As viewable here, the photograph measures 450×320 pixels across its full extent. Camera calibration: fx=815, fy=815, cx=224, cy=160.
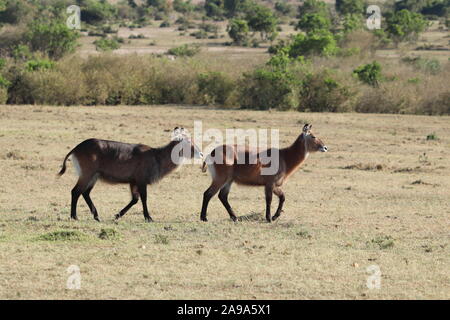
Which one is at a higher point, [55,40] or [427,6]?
[427,6]

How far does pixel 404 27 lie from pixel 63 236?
46496 millimetres

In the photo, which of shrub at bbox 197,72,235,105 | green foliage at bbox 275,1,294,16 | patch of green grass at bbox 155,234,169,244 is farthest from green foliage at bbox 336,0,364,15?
patch of green grass at bbox 155,234,169,244

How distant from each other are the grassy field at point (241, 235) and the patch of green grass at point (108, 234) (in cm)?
2

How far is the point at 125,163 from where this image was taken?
1140 centimetres

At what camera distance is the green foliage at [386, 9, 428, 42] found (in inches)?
2060

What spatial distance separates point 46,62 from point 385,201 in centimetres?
1924

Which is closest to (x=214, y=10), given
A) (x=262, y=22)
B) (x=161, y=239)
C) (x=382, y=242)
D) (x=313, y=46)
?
(x=262, y=22)

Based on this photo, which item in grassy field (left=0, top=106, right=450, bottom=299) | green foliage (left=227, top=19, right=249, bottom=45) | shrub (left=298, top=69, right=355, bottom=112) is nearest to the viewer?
grassy field (left=0, top=106, right=450, bottom=299)

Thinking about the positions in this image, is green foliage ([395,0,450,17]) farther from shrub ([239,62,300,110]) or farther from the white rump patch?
the white rump patch

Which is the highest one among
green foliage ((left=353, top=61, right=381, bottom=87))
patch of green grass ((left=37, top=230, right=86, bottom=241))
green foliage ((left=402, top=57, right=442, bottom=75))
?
patch of green grass ((left=37, top=230, right=86, bottom=241))

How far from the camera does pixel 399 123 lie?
25812 millimetres

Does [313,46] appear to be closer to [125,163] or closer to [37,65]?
[37,65]

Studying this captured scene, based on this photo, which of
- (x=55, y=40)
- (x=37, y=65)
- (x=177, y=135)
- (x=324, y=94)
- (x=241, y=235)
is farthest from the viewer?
(x=55, y=40)

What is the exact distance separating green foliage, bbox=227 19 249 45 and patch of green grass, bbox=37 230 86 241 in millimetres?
45643
